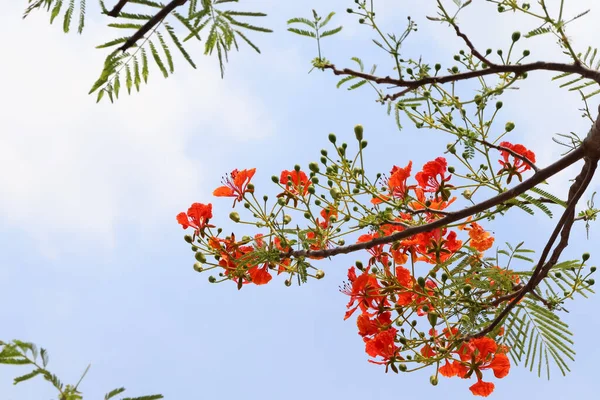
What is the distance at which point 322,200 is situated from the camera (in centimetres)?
339

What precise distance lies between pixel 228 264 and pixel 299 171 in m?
0.61

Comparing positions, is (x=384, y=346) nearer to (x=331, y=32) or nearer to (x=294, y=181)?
(x=294, y=181)

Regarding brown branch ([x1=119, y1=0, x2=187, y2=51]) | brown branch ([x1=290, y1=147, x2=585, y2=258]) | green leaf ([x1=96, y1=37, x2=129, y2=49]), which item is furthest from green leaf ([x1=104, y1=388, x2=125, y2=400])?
brown branch ([x1=290, y1=147, x2=585, y2=258])

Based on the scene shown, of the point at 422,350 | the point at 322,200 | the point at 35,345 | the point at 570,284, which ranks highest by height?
the point at 322,200

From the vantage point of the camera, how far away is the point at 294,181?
11.3 feet

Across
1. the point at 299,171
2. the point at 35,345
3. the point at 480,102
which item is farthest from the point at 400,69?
the point at 35,345

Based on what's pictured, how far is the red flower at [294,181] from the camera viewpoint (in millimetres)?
3386

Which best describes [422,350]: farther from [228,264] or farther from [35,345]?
[35,345]

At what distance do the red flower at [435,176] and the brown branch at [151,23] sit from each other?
1.83m

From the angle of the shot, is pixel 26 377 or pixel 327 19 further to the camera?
pixel 327 19

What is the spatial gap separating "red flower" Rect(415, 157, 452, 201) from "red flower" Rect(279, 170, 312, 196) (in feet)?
1.98

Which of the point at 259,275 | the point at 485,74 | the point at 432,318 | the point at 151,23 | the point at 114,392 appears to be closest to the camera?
the point at 114,392

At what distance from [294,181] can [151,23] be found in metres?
1.57

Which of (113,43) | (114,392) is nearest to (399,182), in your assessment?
(113,43)
